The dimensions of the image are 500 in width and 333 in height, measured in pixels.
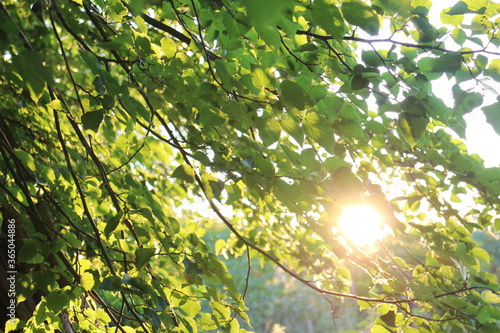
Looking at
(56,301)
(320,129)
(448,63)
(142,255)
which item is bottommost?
(56,301)

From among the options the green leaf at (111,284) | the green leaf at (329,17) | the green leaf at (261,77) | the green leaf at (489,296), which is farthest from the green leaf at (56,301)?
the green leaf at (489,296)

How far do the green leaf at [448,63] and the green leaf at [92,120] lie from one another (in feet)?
2.37

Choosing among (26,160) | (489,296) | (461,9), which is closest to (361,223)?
(489,296)

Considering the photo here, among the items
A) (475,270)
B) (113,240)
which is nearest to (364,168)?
(475,270)

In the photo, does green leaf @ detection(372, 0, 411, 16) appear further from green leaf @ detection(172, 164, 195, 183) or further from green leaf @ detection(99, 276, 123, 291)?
green leaf @ detection(99, 276, 123, 291)

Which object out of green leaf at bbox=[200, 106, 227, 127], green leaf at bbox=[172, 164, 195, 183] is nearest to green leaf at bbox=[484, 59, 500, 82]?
green leaf at bbox=[200, 106, 227, 127]

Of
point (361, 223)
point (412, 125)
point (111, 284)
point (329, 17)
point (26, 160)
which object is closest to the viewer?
point (329, 17)

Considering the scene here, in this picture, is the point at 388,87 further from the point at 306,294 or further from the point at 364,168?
the point at 306,294

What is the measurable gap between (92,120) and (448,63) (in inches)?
30.1

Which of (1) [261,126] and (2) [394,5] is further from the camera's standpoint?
(1) [261,126]

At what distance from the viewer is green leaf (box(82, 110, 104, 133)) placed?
94cm

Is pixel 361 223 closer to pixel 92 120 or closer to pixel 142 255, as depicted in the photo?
pixel 142 255

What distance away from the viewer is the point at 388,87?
982mm

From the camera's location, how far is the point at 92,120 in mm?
948
